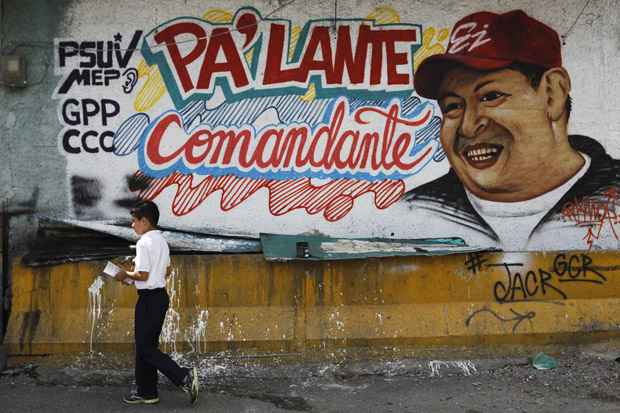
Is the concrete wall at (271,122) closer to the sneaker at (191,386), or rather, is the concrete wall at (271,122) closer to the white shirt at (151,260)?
the white shirt at (151,260)

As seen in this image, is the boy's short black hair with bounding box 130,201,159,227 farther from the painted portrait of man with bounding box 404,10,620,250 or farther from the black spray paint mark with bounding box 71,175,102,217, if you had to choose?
the painted portrait of man with bounding box 404,10,620,250

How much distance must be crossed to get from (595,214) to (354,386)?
3488 mm

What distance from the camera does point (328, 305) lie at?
314 inches

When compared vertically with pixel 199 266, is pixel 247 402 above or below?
below

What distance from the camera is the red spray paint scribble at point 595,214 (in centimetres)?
881

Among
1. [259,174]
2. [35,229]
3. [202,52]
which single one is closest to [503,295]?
[259,174]

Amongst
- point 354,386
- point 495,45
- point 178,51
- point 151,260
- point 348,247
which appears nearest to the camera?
point 151,260

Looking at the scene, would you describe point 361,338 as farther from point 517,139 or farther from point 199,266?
point 517,139

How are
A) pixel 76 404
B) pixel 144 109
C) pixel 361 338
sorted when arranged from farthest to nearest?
pixel 144 109
pixel 361 338
pixel 76 404

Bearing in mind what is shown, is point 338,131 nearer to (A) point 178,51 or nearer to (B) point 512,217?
(A) point 178,51

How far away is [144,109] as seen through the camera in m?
8.48

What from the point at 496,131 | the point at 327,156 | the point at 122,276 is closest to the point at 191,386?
the point at 122,276

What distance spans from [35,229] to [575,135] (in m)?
5.86

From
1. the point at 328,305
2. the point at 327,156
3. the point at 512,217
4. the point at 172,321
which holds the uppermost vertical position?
the point at 327,156
